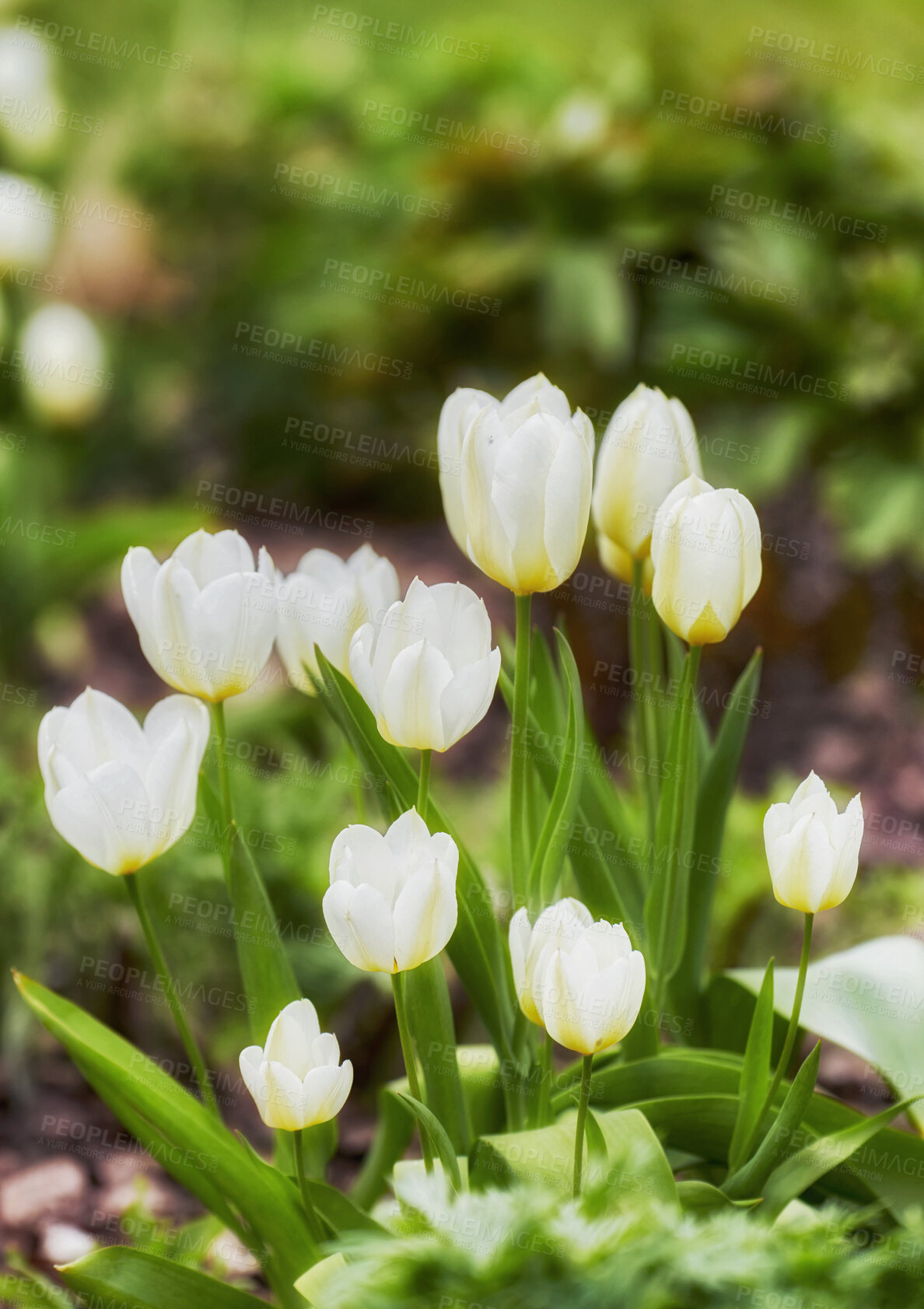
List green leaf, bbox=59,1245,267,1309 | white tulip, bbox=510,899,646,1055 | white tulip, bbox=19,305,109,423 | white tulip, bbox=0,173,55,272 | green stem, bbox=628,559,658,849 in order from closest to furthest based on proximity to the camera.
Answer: white tulip, bbox=510,899,646,1055 → green leaf, bbox=59,1245,267,1309 → green stem, bbox=628,559,658,849 → white tulip, bbox=0,173,55,272 → white tulip, bbox=19,305,109,423

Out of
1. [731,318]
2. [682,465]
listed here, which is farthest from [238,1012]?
[731,318]

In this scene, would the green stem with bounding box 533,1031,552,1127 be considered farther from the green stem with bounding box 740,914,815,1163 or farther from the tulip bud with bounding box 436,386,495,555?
the tulip bud with bounding box 436,386,495,555

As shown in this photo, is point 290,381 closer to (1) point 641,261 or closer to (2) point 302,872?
(1) point 641,261

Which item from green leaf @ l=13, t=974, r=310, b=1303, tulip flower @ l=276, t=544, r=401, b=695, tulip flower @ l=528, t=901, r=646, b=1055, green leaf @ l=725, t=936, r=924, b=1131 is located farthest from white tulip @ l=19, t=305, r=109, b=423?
tulip flower @ l=528, t=901, r=646, b=1055

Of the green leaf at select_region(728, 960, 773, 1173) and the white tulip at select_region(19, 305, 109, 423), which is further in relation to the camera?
the white tulip at select_region(19, 305, 109, 423)

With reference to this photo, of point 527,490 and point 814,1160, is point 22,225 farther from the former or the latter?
point 814,1160

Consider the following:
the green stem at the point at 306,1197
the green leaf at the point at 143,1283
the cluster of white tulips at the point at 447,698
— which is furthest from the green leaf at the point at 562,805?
the green leaf at the point at 143,1283

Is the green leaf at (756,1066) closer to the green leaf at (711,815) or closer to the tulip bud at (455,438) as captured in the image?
the green leaf at (711,815)

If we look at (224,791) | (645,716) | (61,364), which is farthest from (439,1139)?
(61,364)
